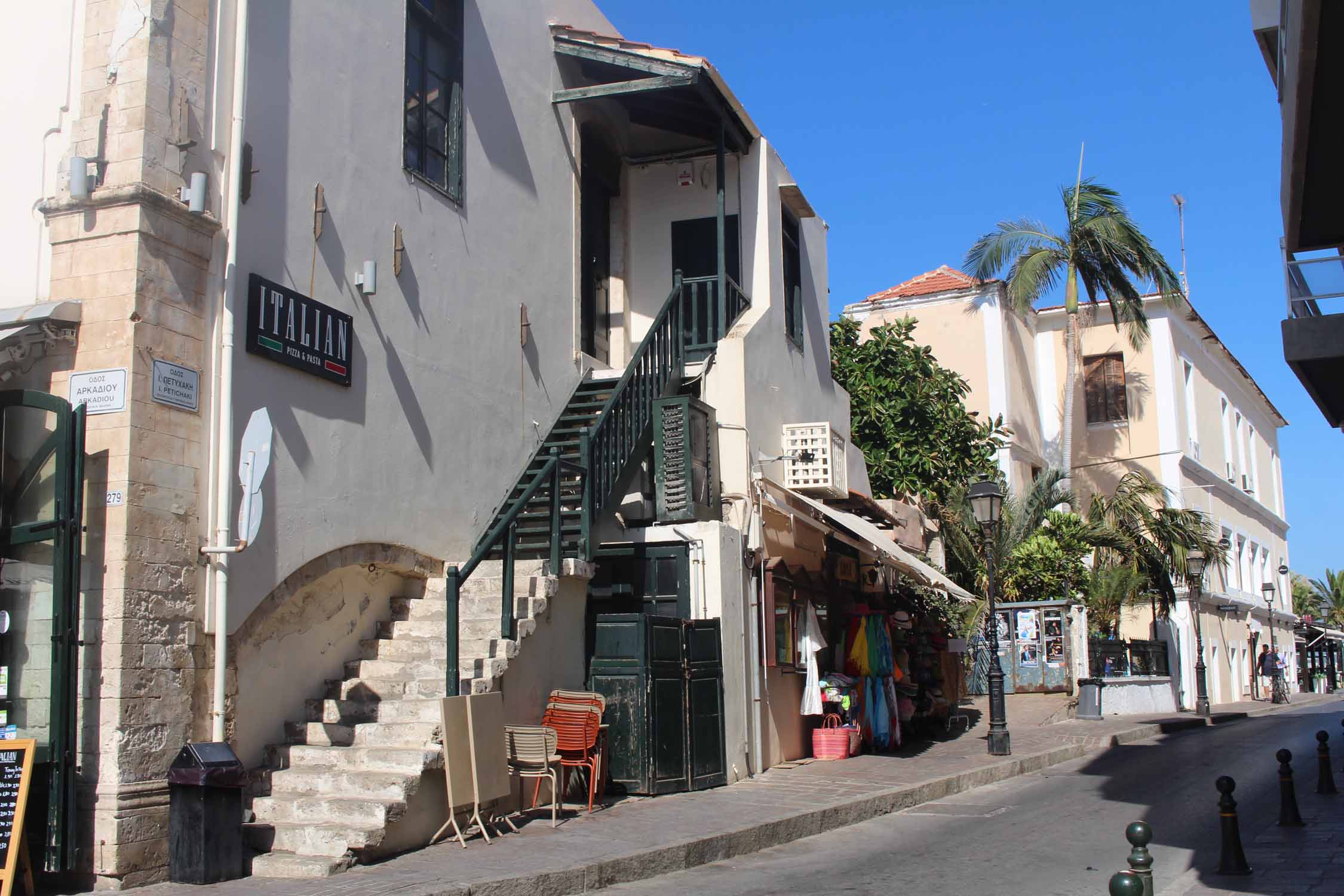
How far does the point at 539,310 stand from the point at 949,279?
22.5 metres

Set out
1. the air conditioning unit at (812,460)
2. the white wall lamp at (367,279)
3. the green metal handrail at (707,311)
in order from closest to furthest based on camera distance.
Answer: the white wall lamp at (367,279)
the green metal handrail at (707,311)
the air conditioning unit at (812,460)

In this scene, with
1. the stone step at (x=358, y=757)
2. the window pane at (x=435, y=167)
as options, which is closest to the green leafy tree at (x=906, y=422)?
the window pane at (x=435, y=167)

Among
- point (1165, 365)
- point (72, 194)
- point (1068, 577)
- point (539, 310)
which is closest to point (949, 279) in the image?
point (1165, 365)

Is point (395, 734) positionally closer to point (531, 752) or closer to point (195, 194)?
point (531, 752)

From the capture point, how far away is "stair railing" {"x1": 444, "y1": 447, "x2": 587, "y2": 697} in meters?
8.90

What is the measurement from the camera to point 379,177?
35.6 feet

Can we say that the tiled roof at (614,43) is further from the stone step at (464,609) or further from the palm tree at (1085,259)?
the palm tree at (1085,259)

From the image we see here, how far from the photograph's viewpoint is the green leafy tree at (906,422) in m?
23.2

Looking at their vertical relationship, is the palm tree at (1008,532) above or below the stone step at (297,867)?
above

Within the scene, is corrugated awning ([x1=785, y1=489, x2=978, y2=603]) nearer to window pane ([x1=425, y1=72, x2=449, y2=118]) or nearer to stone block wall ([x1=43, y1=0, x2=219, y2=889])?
window pane ([x1=425, y1=72, x2=449, y2=118])

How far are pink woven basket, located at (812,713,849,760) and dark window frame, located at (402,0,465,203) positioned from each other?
7649 mm

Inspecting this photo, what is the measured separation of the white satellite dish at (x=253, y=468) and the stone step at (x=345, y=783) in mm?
1684

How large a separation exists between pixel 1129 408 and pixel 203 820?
33.4m

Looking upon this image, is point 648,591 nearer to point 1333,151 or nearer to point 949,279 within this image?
point 1333,151
